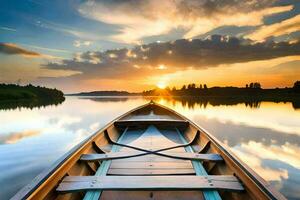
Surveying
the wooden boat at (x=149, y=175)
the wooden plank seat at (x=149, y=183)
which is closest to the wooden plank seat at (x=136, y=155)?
the wooden boat at (x=149, y=175)

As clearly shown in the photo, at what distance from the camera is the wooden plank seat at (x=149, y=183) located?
3.15 m

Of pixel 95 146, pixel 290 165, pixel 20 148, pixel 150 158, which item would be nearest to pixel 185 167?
pixel 150 158

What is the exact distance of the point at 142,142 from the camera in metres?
6.70

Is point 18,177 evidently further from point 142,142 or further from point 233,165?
point 233,165

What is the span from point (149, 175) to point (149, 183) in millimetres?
836

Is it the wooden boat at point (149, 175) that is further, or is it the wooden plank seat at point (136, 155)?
the wooden plank seat at point (136, 155)

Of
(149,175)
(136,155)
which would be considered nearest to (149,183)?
(149,175)

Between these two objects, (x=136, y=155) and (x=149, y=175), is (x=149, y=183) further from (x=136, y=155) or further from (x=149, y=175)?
(x=136, y=155)

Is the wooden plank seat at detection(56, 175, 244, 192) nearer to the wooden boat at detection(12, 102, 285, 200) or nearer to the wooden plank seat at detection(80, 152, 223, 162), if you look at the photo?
the wooden boat at detection(12, 102, 285, 200)

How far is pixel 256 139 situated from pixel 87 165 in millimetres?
12287

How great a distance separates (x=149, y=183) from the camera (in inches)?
129

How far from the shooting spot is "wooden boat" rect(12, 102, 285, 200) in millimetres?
3088

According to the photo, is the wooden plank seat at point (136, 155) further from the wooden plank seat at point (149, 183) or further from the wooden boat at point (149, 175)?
the wooden plank seat at point (149, 183)

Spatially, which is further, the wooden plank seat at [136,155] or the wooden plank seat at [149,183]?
the wooden plank seat at [136,155]
